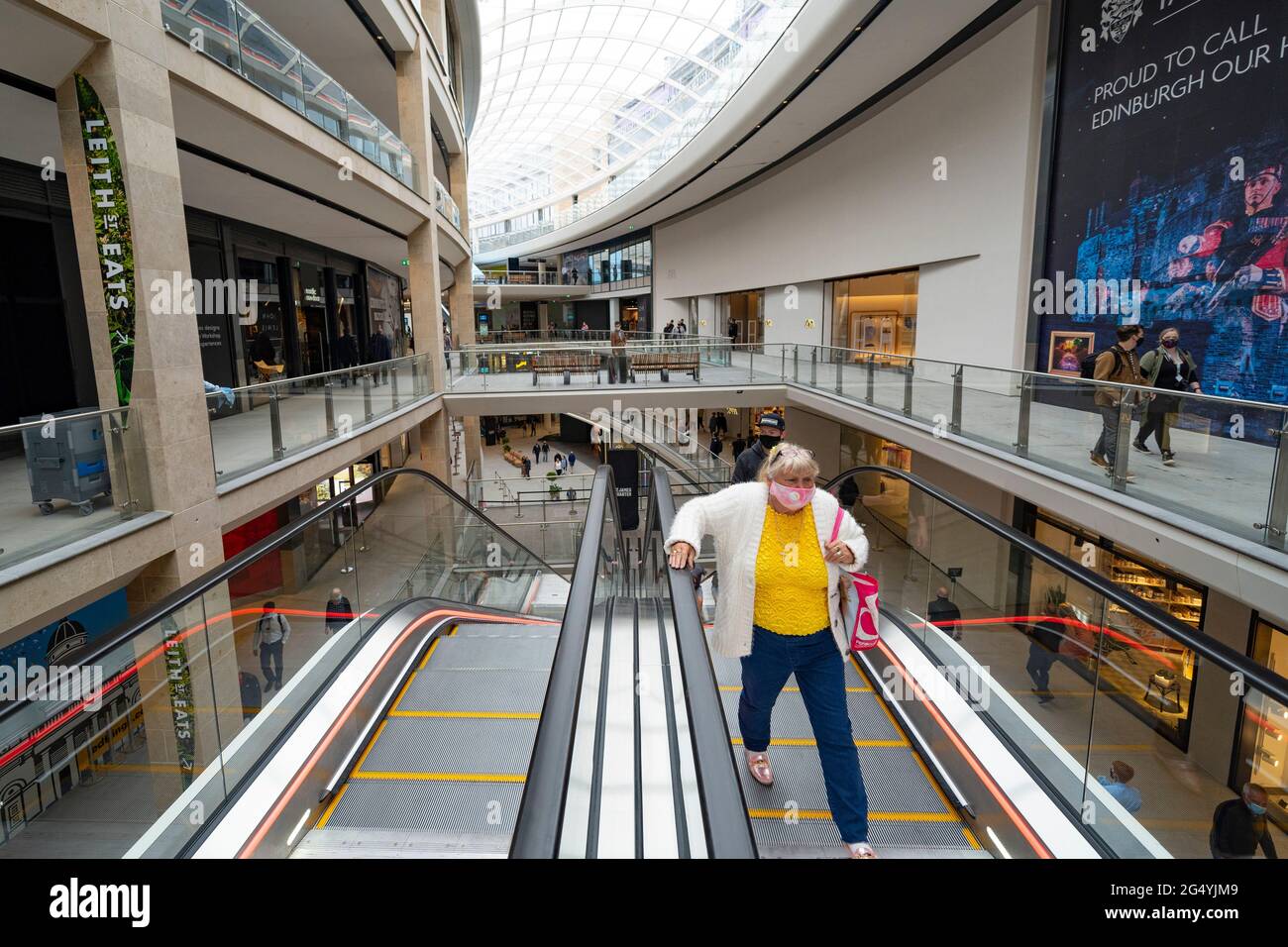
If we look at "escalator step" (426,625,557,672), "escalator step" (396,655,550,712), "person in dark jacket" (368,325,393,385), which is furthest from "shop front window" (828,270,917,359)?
"escalator step" (396,655,550,712)

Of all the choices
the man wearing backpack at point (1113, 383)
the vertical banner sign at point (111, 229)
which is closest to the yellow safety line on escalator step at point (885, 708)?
the man wearing backpack at point (1113, 383)

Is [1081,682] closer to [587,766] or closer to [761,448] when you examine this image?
[587,766]

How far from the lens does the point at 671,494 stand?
4.16 metres

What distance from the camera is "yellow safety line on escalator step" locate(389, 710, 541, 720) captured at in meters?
3.89

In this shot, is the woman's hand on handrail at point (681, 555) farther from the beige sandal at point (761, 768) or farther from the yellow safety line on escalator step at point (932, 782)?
the yellow safety line on escalator step at point (932, 782)

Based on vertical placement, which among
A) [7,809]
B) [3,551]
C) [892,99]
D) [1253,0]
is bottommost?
[7,809]

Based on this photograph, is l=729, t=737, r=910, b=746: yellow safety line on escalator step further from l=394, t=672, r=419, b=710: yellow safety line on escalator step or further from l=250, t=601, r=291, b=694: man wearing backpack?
l=250, t=601, r=291, b=694: man wearing backpack

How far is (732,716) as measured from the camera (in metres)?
3.70

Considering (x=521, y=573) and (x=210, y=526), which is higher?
(x=210, y=526)

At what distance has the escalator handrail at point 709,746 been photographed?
4.98 ft

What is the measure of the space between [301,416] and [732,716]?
23.1ft

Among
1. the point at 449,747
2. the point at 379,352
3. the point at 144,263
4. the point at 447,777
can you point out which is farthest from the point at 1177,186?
the point at 379,352

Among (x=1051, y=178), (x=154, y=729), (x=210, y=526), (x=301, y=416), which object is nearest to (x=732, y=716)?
(x=154, y=729)
